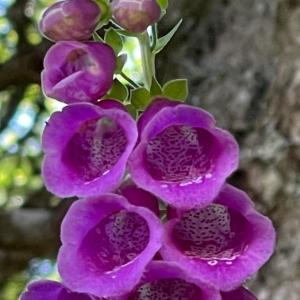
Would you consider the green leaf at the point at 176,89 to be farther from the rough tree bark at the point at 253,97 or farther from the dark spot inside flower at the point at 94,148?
the rough tree bark at the point at 253,97

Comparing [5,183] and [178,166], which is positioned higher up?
[178,166]

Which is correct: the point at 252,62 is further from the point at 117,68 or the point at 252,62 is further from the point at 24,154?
the point at 117,68

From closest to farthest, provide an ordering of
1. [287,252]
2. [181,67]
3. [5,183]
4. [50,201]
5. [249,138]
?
[287,252]
[249,138]
[181,67]
[50,201]
[5,183]

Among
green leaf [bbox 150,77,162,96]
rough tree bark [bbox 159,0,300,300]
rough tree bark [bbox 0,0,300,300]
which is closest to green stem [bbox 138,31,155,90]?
green leaf [bbox 150,77,162,96]

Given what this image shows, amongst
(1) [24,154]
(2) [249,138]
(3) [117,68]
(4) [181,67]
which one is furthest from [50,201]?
(3) [117,68]

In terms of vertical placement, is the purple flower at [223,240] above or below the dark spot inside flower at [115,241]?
above

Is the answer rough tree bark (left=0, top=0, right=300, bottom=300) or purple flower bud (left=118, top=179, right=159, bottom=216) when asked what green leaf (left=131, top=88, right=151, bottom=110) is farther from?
rough tree bark (left=0, top=0, right=300, bottom=300)

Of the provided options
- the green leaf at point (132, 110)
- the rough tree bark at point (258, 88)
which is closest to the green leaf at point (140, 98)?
the green leaf at point (132, 110)
